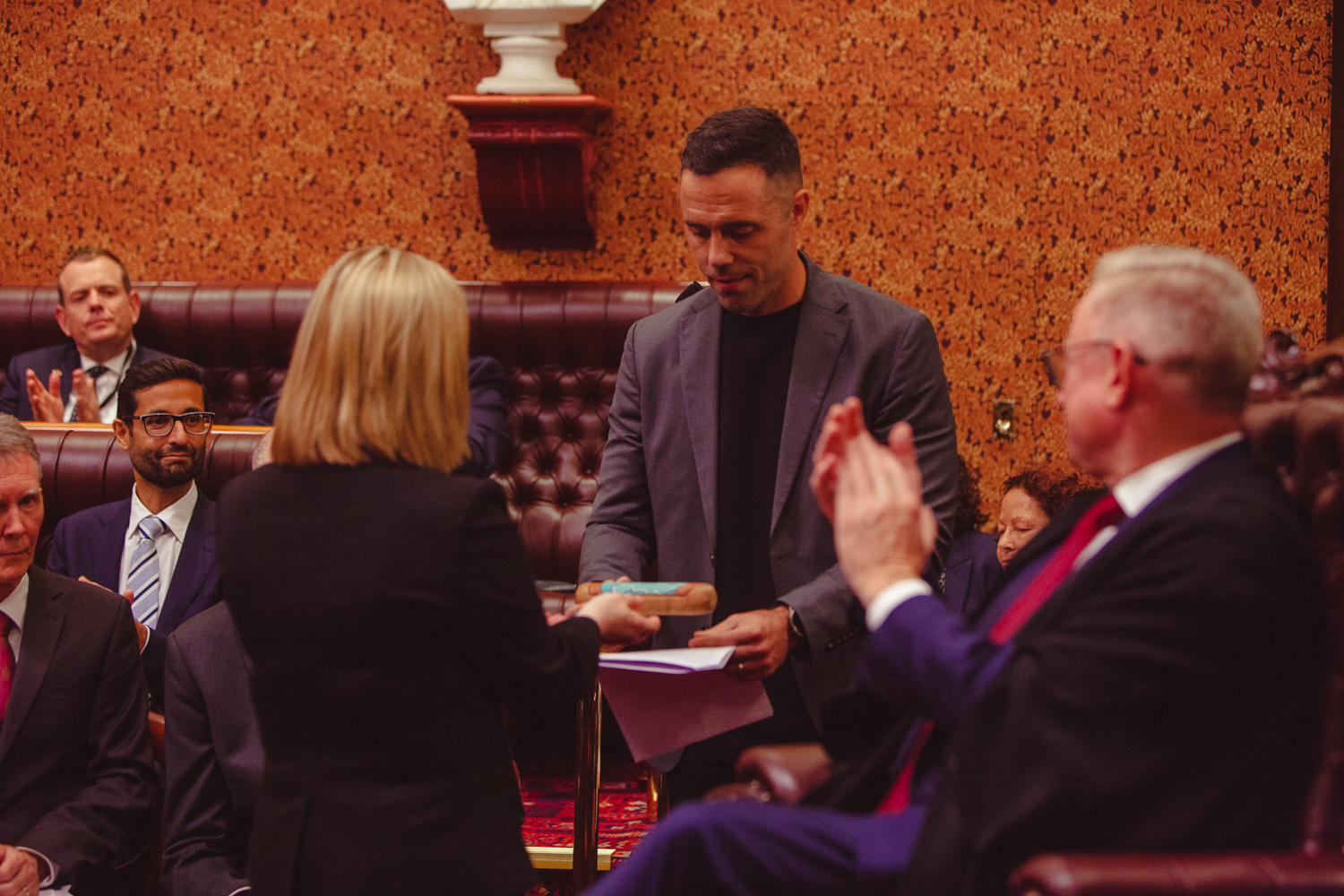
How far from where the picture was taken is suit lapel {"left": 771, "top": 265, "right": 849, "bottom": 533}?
200cm

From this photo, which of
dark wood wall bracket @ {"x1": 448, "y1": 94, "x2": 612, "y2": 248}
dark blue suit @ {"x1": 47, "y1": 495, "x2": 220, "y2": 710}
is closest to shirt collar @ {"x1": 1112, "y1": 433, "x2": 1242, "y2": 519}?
dark blue suit @ {"x1": 47, "y1": 495, "x2": 220, "y2": 710}

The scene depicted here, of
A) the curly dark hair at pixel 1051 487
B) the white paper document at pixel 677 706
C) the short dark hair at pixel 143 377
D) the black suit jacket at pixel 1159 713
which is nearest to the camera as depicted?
the black suit jacket at pixel 1159 713

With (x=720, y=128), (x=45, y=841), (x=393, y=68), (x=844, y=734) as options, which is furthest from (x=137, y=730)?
(x=393, y=68)

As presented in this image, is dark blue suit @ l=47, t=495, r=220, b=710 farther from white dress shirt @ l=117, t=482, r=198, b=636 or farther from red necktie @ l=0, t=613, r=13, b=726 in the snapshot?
red necktie @ l=0, t=613, r=13, b=726

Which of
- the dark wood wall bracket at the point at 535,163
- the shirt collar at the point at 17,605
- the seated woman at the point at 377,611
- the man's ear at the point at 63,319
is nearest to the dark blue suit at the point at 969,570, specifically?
the seated woman at the point at 377,611

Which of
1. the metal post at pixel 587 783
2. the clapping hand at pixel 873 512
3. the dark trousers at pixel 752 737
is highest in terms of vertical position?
the clapping hand at pixel 873 512

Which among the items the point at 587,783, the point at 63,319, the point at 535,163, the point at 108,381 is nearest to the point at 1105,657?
the point at 587,783

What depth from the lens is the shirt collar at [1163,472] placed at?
1322 mm

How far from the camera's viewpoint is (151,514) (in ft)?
10.5

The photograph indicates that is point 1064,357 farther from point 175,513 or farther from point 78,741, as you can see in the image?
point 175,513

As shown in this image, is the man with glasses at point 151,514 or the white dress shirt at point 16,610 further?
the man with glasses at point 151,514

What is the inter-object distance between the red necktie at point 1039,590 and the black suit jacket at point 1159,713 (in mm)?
158

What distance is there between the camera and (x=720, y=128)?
199cm

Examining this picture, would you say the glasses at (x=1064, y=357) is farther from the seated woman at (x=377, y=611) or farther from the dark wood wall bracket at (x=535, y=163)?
the dark wood wall bracket at (x=535, y=163)
